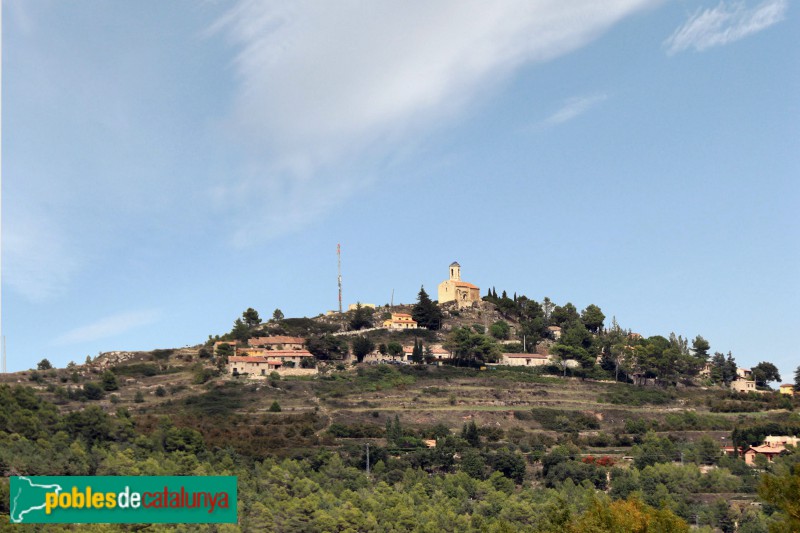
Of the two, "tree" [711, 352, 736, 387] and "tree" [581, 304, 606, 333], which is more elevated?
"tree" [581, 304, 606, 333]

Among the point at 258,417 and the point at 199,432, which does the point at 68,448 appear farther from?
the point at 258,417

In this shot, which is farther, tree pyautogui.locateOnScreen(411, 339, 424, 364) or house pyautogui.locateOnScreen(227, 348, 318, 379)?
tree pyautogui.locateOnScreen(411, 339, 424, 364)

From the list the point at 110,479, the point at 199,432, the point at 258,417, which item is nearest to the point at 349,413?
the point at 258,417

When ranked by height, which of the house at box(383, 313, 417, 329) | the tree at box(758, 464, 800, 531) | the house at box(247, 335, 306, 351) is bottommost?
the tree at box(758, 464, 800, 531)

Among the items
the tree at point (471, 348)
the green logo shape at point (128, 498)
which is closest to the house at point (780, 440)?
the tree at point (471, 348)

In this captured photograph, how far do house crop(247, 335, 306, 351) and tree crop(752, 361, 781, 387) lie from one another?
68.2m

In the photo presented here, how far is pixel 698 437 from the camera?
98.6m

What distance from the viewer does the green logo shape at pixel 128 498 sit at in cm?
3009

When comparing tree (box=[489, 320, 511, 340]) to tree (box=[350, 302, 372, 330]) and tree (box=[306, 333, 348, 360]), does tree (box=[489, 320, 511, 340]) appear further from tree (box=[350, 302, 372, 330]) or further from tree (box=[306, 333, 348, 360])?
tree (box=[306, 333, 348, 360])

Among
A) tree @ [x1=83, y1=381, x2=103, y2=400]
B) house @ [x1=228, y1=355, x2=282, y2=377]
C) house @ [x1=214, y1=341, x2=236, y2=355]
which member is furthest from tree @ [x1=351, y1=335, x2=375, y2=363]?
tree @ [x1=83, y1=381, x2=103, y2=400]

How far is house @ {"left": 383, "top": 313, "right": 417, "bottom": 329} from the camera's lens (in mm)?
149250

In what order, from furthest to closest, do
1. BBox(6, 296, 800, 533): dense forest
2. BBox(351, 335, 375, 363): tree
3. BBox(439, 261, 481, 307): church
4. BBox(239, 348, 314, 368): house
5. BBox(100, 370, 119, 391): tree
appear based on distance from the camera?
BBox(439, 261, 481, 307): church → BBox(351, 335, 375, 363): tree → BBox(239, 348, 314, 368): house → BBox(100, 370, 119, 391): tree → BBox(6, 296, 800, 533): dense forest

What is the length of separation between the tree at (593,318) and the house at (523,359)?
19253 mm

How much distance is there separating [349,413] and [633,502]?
62.8 meters
